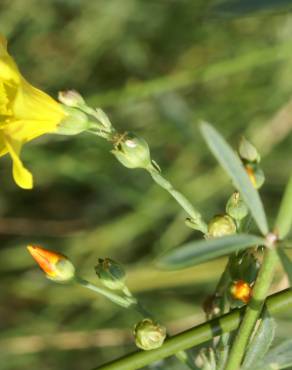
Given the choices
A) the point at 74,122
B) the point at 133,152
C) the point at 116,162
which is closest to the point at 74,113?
the point at 74,122

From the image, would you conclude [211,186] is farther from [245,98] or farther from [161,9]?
[161,9]

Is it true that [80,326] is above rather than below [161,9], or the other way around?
below

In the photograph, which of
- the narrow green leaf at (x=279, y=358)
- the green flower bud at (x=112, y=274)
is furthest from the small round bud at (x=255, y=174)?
the green flower bud at (x=112, y=274)

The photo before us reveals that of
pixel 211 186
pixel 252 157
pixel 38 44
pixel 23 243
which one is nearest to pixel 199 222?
pixel 252 157

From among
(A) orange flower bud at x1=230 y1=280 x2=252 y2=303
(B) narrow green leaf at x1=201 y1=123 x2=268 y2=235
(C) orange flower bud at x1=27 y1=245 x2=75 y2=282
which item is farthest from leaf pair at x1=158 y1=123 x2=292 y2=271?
(C) orange flower bud at x1=27 y1=245 x2=75 y2=282

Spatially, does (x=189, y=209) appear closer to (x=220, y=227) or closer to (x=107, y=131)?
(x=220, y=227)

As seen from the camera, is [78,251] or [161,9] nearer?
[78,251]

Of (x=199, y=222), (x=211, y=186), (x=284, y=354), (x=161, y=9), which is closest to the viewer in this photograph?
(x=284, y=354)
